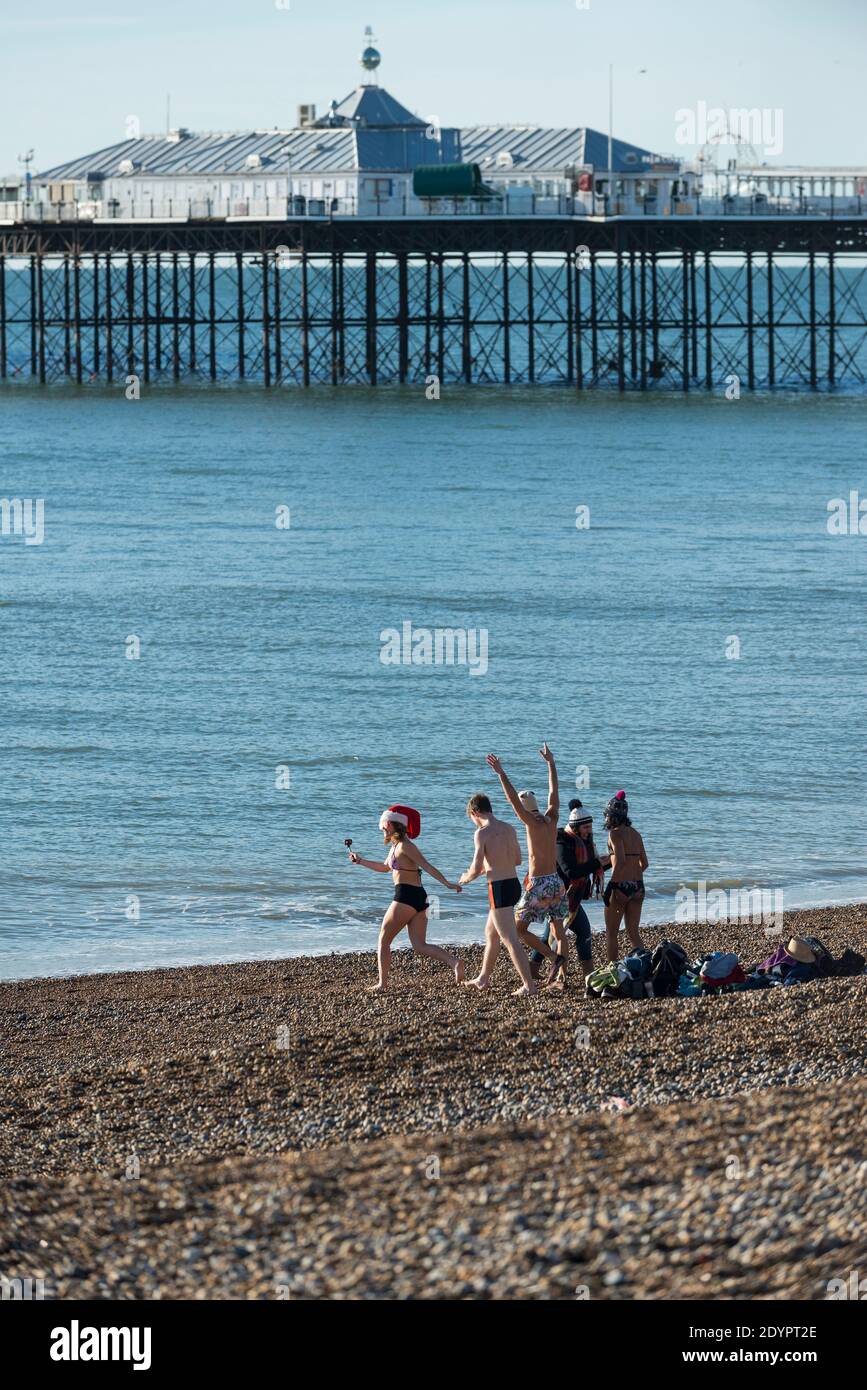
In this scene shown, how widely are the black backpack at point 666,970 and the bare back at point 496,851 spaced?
1.11 meters

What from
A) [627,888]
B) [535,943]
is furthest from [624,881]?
[535,943]

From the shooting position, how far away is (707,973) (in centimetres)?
1262

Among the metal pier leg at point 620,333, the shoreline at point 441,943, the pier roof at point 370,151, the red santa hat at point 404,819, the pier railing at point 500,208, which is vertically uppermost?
the pier roof at point 370,151

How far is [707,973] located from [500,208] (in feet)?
184

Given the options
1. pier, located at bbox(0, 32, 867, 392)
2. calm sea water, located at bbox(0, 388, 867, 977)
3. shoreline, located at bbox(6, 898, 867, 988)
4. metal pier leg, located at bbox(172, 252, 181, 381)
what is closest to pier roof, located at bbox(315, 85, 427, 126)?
pier, located at bbox(0, 32, 867, 392)

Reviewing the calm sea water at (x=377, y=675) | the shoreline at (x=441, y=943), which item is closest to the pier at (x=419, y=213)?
the calm sea water at (x=377, y=675)

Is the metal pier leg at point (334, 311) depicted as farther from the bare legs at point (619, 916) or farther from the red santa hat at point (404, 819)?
the red santa hat at point (404, 819)

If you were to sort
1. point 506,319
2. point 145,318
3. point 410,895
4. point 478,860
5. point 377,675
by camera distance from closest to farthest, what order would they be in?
point 478,860, point 410,895, point 377,675, point 506,319, point 145,318

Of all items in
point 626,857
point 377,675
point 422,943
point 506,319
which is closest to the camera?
point 422,943

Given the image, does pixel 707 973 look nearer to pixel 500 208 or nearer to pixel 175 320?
pixel 500 208

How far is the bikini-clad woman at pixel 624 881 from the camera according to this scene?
560 inches

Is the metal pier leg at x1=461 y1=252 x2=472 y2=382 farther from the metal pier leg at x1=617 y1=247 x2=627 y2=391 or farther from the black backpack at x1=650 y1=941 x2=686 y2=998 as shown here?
the black backpack at x1=650 y1=941 x2=686 y2=998
